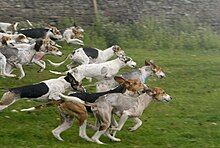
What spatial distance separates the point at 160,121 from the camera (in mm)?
11945

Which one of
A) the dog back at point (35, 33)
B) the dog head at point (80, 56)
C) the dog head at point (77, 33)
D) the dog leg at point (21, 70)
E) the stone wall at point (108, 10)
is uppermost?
the dog head at point (80, 56)

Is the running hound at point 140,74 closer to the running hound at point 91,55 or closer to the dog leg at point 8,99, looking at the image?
the running hound at point 91,55

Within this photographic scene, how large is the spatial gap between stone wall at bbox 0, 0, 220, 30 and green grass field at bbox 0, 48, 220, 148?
710 centimetres

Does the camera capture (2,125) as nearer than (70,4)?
Yes

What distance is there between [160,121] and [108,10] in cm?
1371

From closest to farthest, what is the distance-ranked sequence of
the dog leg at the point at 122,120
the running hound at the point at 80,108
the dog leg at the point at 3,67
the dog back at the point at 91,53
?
the running hound at the point at 80,108
the dog leg at the point at 122,120
the dog leg at the point at 3,67
the dog back at the point at 91,53

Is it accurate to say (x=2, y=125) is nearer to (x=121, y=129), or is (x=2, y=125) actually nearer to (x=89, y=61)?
(x=121, y=129)

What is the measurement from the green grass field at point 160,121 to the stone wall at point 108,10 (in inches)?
279

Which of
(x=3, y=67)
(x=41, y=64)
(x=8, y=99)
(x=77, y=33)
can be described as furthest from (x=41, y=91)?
(x=77, y=33)

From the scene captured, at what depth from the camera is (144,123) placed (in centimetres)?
1170

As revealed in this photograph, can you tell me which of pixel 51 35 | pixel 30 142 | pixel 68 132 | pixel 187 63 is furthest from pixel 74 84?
pixel 187 63

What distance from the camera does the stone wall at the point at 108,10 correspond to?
23.8m

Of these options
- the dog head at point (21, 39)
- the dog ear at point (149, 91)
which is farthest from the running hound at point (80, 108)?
the dog head at point (21, 39)

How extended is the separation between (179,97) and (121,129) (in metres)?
3.75
